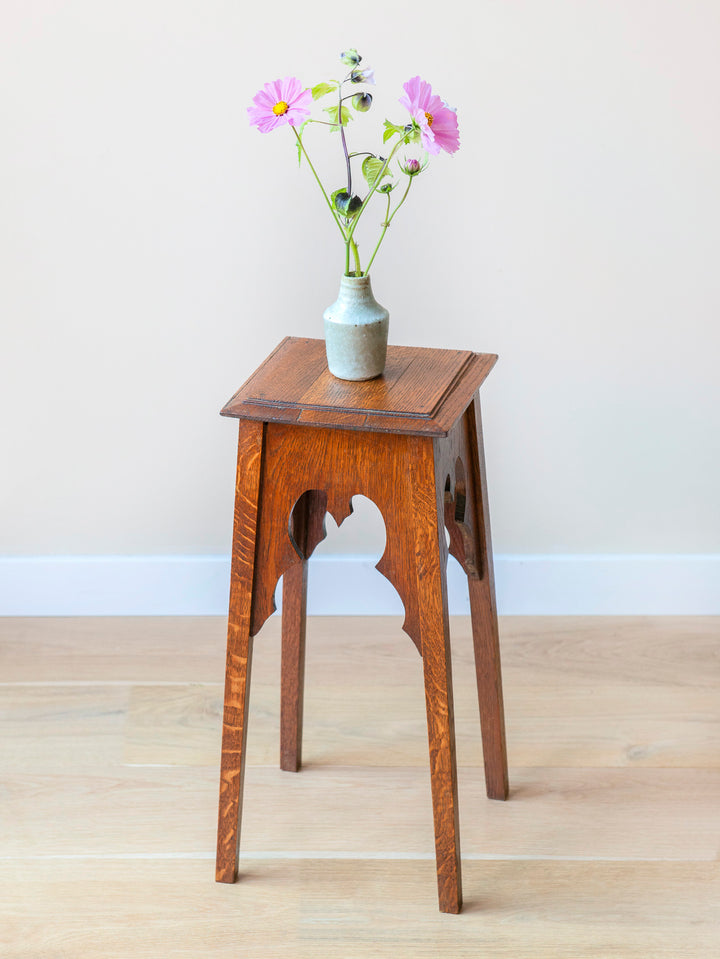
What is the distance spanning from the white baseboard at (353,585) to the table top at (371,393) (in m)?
0.67

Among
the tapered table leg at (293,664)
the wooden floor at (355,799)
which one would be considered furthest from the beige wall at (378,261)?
the tapered table leg at (293,664)

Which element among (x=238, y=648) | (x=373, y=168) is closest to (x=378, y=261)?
(x=373, y=168)

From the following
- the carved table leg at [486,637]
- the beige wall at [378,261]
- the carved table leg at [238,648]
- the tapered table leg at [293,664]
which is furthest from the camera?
the beige wall at [378,261]

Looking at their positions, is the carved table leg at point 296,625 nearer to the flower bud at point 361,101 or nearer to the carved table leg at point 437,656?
the carved table leg at point 437,656

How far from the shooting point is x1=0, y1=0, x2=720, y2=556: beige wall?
1.58 m

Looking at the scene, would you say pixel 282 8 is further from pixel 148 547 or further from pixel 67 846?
pixel 67 846

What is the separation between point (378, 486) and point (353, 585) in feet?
2.52

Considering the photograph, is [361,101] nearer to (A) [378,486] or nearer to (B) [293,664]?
(A) [378,486]

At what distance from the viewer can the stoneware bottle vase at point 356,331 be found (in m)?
1.15

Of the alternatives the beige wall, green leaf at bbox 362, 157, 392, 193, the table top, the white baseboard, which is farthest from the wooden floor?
green leaf at bbox 362, 157, 392, 193

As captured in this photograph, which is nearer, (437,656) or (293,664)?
(437,656)

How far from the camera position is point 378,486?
1.15m

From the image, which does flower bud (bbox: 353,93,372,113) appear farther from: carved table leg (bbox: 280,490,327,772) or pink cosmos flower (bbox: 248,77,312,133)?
carved table leg (bbox: 280,490,327,772)

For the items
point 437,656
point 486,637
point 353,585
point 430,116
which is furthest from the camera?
point 353,585
